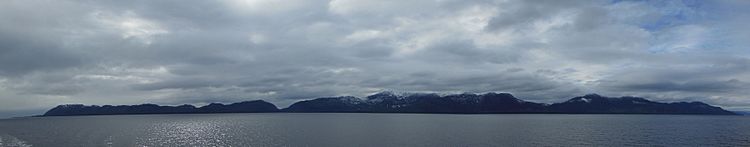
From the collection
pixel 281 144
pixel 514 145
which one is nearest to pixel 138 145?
pixel 281 144

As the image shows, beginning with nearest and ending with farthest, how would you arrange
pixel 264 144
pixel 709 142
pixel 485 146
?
pixel 485 146
pixel 264 144
pixel 709 142

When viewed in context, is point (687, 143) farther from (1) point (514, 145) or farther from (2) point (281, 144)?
(2) point (281, 144)

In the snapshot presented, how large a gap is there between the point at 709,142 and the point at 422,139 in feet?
233

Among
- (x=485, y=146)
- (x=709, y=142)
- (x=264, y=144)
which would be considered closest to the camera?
(x=485, y=146)

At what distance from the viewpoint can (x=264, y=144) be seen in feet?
385

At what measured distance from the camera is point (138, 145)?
115m

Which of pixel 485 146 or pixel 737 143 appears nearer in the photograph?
pixel 485 146

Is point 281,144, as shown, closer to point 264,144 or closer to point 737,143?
point 264,144

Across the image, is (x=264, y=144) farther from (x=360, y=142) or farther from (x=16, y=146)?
(x=16, y=146)

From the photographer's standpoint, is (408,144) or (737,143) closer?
(408,144)

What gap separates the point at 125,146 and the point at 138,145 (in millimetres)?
2711

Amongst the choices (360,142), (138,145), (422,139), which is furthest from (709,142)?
(138,145)

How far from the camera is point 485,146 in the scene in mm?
109812

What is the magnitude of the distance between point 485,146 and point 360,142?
95.6ft
